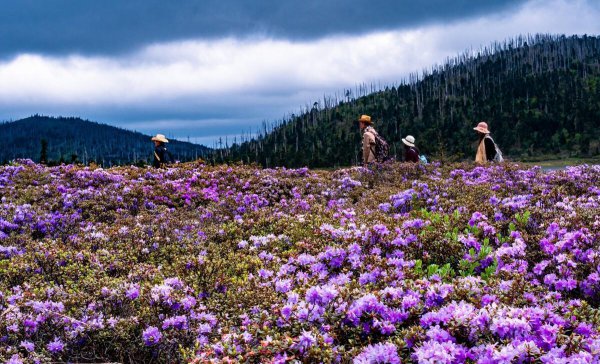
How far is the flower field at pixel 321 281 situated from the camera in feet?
11.7

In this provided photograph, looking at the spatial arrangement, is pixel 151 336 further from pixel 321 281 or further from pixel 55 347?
pixel 321 281

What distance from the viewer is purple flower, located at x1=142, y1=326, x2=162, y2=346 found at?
4703mm

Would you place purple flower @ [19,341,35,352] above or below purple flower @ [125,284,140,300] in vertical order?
below

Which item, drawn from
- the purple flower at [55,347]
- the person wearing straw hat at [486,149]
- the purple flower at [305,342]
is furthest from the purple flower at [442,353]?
the person wearing straw hat at [486,149]

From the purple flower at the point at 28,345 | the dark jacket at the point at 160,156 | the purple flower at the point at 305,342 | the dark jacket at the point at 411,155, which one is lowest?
the purple flower at the point at 28,345

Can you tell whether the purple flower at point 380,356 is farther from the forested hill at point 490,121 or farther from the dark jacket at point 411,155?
the forested hill at point 490,121

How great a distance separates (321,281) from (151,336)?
77.1 inches

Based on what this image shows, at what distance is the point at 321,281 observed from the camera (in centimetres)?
570

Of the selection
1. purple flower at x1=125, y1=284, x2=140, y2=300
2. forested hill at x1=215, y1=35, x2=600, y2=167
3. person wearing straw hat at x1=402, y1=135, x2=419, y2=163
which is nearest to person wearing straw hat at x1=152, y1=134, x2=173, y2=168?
person wearing straw hat at x1=402, y1=135, x2=419, y2=163

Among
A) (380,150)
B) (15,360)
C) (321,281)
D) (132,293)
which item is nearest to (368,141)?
(380,150)

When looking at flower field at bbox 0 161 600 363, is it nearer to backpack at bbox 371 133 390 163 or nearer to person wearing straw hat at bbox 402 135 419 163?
backpack at bbox 371 133 390 163

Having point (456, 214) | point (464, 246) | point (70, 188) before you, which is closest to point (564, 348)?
point (464, 246)

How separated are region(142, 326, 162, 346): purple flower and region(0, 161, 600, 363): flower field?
32 millimetres

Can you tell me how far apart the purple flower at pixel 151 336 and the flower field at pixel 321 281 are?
1.3 inches
